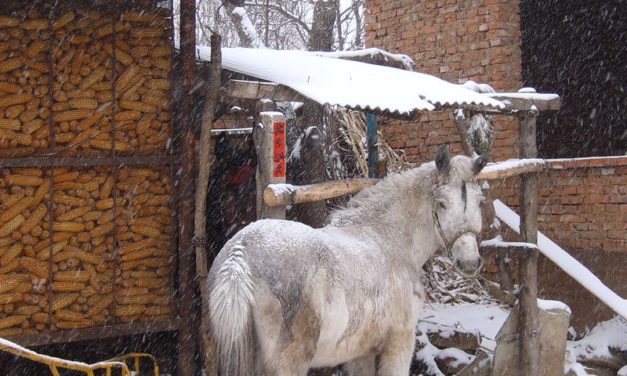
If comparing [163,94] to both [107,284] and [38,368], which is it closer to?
[107,284]

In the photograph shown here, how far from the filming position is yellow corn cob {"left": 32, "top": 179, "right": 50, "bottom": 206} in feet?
17.5

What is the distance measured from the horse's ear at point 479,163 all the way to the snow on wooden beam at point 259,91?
4.71 feet

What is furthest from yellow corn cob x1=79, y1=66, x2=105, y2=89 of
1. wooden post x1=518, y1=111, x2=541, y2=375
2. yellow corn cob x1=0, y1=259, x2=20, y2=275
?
wooden post x1=518, y1=111, x2=541, y2=375

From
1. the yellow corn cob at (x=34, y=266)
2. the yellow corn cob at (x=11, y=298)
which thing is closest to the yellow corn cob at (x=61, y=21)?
the yellow corn cob at (x=34, y=266)

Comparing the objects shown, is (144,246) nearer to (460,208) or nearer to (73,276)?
(73,276)

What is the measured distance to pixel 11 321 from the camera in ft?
17.1

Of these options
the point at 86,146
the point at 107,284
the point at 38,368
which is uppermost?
the point at 86,146

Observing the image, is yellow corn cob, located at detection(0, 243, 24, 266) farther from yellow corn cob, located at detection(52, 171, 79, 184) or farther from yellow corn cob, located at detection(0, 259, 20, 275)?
yellow corn cob, located at detection(52, 171, 79, 184)

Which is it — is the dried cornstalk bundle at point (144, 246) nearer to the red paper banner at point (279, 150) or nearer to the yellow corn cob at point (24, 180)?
the yellow corn cob at point (24, 180)

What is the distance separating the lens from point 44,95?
544 cm

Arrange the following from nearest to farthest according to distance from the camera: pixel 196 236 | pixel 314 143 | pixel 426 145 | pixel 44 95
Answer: pixel 44 95, pixel 196 236, pixel 314 143, pixel 426 145

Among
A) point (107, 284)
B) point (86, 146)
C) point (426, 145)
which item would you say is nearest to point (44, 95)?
point (86, 146)

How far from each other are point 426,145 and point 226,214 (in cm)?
351

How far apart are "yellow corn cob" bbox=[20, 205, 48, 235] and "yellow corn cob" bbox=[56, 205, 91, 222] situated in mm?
127
